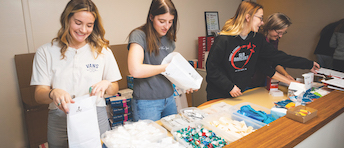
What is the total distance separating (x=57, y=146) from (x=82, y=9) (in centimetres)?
83

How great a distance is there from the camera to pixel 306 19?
392cm

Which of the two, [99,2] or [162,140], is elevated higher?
[99,2]

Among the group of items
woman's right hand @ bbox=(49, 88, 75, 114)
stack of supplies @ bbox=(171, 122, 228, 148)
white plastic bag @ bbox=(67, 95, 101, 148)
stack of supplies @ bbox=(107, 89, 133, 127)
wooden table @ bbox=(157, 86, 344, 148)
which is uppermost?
woman's right hand @ bbox=(49, 88, 75, 114)

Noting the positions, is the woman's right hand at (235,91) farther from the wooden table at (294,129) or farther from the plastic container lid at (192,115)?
the plastic container lid at (192,115)

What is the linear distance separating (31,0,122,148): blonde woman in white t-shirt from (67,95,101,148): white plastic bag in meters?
0.14

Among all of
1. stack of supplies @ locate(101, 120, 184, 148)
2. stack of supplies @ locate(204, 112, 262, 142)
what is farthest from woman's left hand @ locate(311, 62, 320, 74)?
stack of supplies @ locate(101, 120, 184, 148)

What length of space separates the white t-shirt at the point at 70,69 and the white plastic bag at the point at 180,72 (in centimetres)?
39

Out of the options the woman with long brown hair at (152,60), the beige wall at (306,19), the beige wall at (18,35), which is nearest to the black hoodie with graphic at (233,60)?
the woman with long brown hair at (152,60)

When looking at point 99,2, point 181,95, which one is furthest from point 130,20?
point 181,95

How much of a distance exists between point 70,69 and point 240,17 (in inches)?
54.6

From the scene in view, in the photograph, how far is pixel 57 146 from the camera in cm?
123

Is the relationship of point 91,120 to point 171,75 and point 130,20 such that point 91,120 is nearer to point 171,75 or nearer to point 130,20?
point 171,75

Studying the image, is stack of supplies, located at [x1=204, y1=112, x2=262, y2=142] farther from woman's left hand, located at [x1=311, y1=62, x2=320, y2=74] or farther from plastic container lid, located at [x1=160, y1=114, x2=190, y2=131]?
woman's left hand, located at [x1=311, y1=62, x2=320, y2=74]

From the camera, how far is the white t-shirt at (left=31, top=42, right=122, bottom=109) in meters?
1.14
